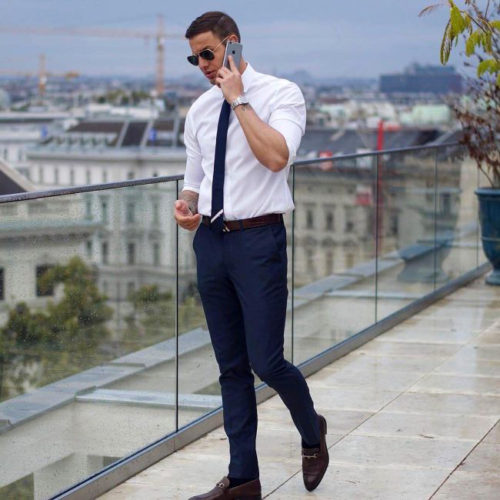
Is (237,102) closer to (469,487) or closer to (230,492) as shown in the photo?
(230,492)

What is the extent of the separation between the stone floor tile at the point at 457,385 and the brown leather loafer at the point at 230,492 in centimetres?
236

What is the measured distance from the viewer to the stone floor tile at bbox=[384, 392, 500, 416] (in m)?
6.00

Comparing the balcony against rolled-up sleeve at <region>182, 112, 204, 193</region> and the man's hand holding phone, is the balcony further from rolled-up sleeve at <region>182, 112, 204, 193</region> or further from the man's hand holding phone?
the man's hand holding phone

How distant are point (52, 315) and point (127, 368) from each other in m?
0.67

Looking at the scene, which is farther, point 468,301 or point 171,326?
point 468,301

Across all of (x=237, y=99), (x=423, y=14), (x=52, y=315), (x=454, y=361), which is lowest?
(x=454, y=361)

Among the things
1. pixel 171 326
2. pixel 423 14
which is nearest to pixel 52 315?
pixel 171 326

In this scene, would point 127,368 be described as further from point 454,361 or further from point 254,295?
point 454,361

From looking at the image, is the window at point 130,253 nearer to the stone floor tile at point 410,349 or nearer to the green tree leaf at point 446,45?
the green tree leaf at point 446,45

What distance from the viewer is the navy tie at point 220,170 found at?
4.03 metres

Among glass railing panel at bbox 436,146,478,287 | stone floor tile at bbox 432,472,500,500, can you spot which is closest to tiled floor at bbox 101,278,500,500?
stone floor tile at bbox 432,472,500,500

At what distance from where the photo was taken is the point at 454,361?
7.34 meters

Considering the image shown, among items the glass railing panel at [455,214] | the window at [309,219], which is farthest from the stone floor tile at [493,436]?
the glass railing panel at [455,214]

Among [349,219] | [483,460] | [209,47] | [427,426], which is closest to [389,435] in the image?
[427,426]
